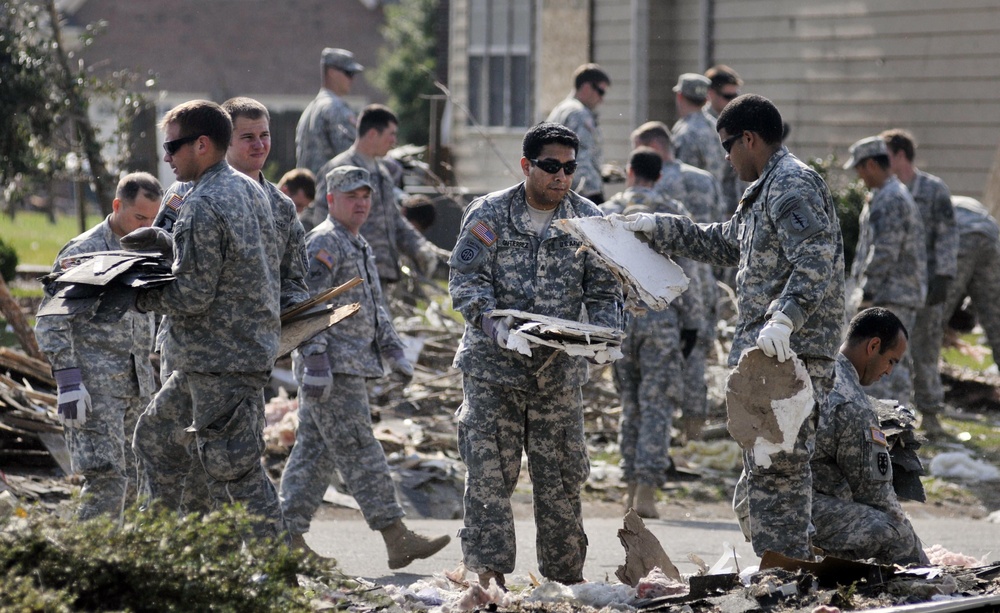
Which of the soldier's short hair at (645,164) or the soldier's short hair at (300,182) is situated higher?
the soldier's short hair at (645,164)

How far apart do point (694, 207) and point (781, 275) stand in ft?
15.2

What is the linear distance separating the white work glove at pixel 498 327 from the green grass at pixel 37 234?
43.1ft

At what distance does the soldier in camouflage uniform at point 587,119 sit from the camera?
35.4 feet

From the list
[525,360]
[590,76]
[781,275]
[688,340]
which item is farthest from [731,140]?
[590,76]

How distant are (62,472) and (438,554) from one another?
115 inches

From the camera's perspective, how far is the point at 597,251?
593 cm

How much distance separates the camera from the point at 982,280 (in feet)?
40.3

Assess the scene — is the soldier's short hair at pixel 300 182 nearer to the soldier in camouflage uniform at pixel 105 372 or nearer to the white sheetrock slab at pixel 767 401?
the soldier in camouflage uniform at pixel 105 372

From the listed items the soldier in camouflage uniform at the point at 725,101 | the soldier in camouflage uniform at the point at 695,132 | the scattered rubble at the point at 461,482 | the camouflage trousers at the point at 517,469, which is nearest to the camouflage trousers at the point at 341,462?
the scattered rubble at the point at 461,482

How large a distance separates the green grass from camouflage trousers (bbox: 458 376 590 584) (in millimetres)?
12900

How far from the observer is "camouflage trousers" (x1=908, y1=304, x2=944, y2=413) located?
455 inches

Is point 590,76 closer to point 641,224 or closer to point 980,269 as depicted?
point 980,269

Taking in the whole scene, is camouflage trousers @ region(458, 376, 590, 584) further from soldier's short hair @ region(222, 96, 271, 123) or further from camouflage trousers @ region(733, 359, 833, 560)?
soldier's short hair @ region(222, 96, 271, 123)

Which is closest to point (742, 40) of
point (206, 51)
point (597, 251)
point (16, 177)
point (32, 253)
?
point (16, 177)
